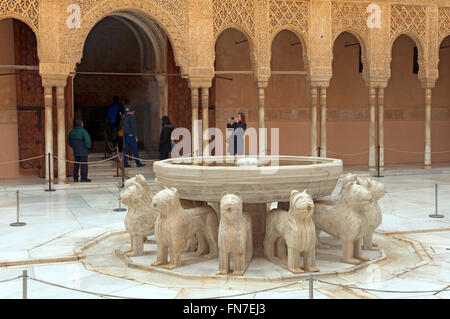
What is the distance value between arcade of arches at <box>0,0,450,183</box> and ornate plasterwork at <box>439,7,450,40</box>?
0.03 meters

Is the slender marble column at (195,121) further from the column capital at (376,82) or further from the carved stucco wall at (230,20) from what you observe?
the column capital at (376,82)

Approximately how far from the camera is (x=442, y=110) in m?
17.5

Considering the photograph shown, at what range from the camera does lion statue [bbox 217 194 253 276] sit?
5.16 metres

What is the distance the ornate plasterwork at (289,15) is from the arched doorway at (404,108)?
15.0ft

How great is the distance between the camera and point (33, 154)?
12.8 m

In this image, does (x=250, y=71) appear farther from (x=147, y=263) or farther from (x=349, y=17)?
(x=147, y=263)

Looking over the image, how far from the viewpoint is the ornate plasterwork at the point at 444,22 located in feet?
47.7

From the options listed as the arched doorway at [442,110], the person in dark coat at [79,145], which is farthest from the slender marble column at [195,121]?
the arched doorway at [442,110]

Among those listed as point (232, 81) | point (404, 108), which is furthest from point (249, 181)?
point (404, 108)

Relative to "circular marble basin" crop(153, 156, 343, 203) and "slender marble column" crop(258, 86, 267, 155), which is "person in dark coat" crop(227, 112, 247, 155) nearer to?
"slender marble column" crop(258, 86, 267, 155)

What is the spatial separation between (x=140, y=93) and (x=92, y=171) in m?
6.56

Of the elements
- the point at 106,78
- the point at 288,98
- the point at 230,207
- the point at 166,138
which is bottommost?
the point at 230,207

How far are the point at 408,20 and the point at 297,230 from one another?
→ 420 inches

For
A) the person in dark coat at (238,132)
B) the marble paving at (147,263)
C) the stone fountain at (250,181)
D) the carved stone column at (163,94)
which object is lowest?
the marble paving at (147,263)
